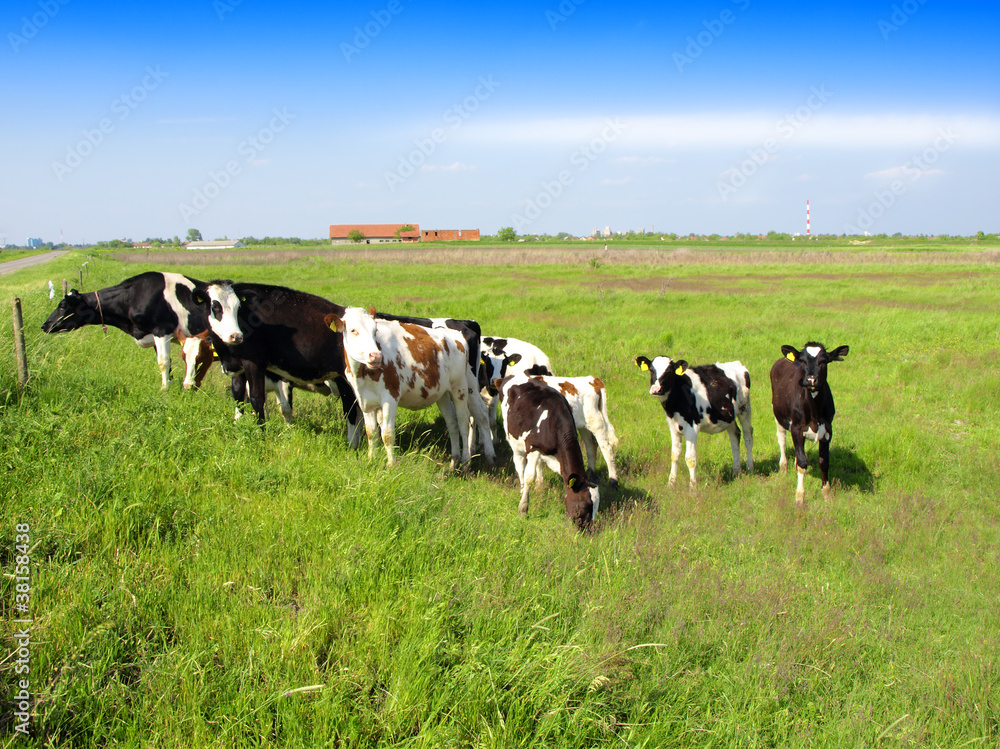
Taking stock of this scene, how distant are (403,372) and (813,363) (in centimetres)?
529

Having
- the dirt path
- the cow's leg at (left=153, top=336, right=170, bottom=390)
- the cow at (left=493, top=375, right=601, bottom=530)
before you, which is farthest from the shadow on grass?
the dirt path

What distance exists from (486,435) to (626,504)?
2683mm

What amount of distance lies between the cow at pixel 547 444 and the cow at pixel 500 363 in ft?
6.62

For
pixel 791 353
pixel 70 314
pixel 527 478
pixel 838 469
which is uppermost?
pixel 70 314

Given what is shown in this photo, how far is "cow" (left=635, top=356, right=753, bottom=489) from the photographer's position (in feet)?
29.5

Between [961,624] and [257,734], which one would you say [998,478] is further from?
[257,734]

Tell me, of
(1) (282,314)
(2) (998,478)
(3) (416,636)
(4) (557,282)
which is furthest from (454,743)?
(4) (557,282)

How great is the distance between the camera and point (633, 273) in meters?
41.8

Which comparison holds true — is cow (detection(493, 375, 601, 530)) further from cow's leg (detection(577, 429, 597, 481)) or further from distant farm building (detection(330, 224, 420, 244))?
distant farm building (detection(330, 224, 420, 244))

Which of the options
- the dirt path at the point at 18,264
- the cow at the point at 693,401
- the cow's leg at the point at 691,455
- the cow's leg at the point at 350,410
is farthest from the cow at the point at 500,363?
the dirt path at the point at 18,264

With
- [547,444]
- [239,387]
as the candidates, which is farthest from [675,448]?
[239,387]

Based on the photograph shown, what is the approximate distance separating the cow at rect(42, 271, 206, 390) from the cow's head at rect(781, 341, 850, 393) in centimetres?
934

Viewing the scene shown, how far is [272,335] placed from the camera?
27.3 ft

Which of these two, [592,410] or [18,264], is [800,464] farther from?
[18,264]
